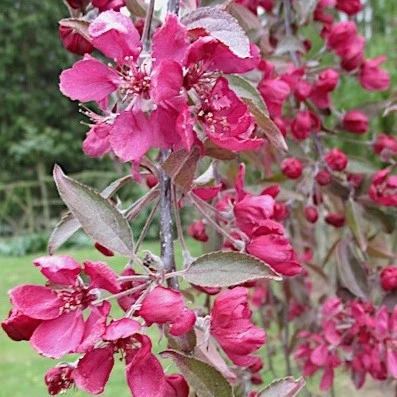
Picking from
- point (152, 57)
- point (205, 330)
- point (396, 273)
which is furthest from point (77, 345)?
point (396, 273)

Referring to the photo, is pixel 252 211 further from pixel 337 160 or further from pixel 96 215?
pixel 337 160

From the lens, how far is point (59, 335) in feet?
1.90

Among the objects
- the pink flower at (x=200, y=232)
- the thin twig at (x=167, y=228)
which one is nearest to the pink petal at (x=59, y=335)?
the thin twig at (x=167, y=228)

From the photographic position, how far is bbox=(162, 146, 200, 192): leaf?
2.14 ft

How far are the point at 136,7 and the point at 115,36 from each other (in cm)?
27

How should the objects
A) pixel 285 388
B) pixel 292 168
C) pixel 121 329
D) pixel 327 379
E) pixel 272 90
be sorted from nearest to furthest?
1. pixel 121 329
2. pixel 285 388
3. pixel 272 90
4. pixel 292 168
5. pixel 327 379

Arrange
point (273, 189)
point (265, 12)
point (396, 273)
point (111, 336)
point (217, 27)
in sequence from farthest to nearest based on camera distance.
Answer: point (265, 12), point (396, 273), point (273, 189), point (217, 27), point (111, 336)

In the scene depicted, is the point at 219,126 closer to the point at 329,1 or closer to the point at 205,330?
the point at 205,330

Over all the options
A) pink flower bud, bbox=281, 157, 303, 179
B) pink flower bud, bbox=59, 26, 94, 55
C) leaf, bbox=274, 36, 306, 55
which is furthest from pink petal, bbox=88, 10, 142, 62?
leaf, bbox=274, 36, 306, 55

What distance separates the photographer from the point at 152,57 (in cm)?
65

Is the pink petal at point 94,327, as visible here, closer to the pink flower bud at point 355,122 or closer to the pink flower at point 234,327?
the pink flower at point 234,327

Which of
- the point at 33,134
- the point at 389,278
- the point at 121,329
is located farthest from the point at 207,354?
the point at 33,134

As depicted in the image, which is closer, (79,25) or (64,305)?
(64,305)

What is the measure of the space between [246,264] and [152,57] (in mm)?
205
